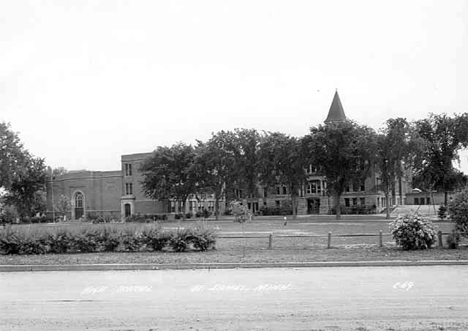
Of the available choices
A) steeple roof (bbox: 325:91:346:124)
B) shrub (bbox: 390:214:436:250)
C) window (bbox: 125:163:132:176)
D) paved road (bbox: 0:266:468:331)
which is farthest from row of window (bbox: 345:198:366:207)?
paved road (bbox: 0:266:468:331)

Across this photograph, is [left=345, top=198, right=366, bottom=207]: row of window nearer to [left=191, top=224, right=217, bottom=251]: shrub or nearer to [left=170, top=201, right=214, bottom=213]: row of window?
[left=170, top=201, right=214, bottom=213]: row of window

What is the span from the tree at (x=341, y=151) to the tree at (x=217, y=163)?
425 inches

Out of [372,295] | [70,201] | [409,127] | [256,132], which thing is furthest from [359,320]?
[70,201]

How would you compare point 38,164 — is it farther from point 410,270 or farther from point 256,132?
point 410,270

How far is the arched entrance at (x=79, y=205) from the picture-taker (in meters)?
99.6

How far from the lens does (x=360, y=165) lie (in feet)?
210

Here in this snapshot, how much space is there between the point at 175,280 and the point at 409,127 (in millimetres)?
52285

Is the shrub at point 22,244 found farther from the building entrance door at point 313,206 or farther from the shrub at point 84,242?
the building entrance door at point 313,206

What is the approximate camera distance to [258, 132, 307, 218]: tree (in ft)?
220

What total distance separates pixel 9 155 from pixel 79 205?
2787cm

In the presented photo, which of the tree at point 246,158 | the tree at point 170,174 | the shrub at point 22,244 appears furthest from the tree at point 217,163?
the shrub at point 22,244

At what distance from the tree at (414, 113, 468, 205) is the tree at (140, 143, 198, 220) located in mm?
29736

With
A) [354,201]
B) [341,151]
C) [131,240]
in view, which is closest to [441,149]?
[341,151]

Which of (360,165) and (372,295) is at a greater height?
(360,165)
